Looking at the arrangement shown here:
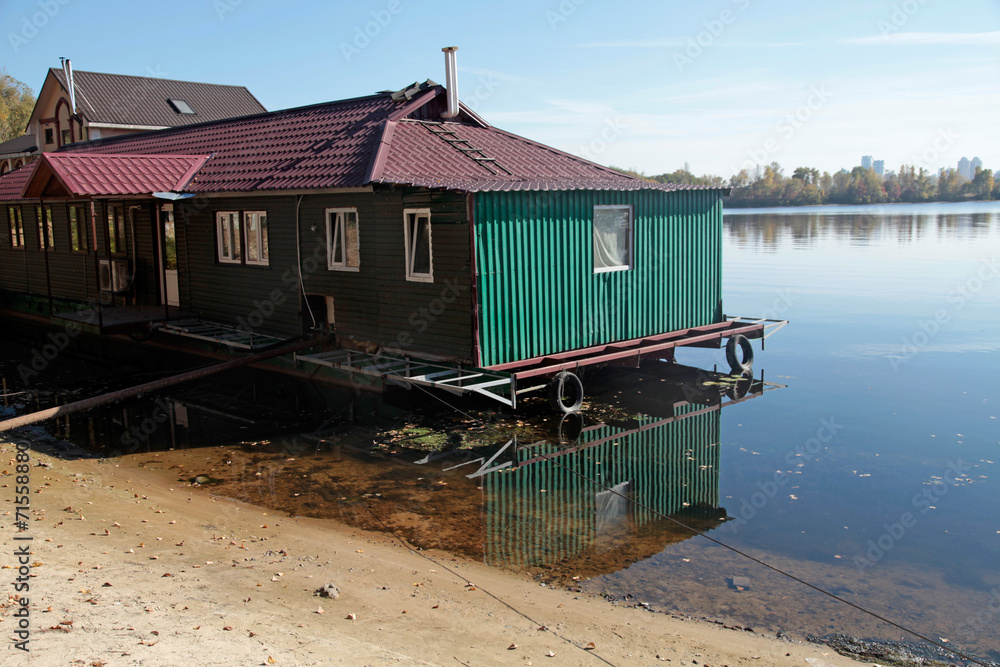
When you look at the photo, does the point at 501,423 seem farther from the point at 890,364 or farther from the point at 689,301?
the point at 890,364

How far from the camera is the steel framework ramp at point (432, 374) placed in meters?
12.2

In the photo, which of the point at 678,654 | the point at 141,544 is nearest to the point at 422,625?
the point at 678,654

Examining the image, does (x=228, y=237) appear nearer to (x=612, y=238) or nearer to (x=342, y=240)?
(x=342, y=240)

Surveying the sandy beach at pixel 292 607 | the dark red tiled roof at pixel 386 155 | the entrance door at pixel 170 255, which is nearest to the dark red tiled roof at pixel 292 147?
the dark red tiled roof at pixel 386 155

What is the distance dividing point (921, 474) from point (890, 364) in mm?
9356

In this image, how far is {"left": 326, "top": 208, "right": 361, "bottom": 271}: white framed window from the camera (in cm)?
1473

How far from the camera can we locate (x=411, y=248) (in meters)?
13.5

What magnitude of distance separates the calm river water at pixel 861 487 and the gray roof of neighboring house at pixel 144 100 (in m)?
33.8

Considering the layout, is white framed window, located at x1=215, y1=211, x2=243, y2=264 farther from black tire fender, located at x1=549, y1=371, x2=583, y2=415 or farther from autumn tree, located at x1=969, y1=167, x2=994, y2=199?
autumn tree, located at x1=969, y1=167, x2=994, y2=199

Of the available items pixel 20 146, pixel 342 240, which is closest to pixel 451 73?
pixel 342 240

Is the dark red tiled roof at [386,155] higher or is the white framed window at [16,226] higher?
the dark red tiled roof at [386,155]

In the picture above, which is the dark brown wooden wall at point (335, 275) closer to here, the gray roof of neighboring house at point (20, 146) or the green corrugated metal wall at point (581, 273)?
the green corrugated metal wall at point (581, 273)

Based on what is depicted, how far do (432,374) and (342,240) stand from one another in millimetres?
3741

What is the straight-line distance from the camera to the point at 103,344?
22.0 m
